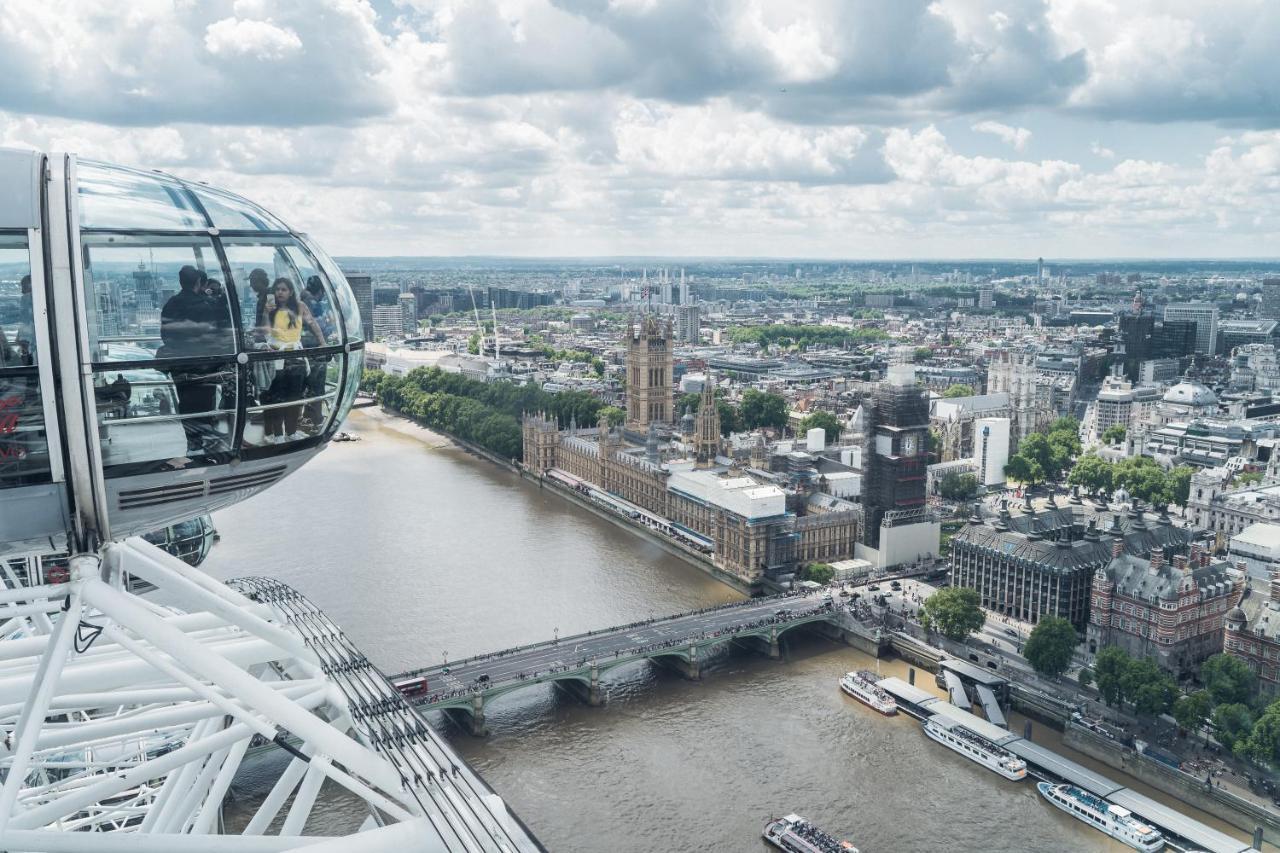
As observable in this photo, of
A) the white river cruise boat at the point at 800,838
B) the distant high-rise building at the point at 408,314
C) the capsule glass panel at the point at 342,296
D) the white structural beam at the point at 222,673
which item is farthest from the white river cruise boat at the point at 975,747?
the distant high-rise building at the point at 408,314

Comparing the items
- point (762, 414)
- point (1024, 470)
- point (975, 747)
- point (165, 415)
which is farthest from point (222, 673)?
point (762, 414)

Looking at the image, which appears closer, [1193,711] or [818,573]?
[1193,711]

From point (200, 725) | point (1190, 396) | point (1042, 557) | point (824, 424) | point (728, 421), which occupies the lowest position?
point (728, 421)

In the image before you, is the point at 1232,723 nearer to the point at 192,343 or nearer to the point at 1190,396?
the point at 192,343

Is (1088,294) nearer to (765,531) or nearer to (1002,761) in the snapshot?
(765,531)

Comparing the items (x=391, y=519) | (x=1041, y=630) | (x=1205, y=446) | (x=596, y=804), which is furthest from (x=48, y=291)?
(x=1205, y=446)

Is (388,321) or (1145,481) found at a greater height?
(388,321)

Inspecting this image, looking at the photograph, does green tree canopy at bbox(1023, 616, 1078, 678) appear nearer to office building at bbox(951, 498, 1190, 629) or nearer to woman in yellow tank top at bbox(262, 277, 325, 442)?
office building at bbox(951, 498, 1190, 629)

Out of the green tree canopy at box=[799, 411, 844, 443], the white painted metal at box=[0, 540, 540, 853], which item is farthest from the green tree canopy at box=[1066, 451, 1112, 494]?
the white painted metal at box=[0, 540, 540, 853]
